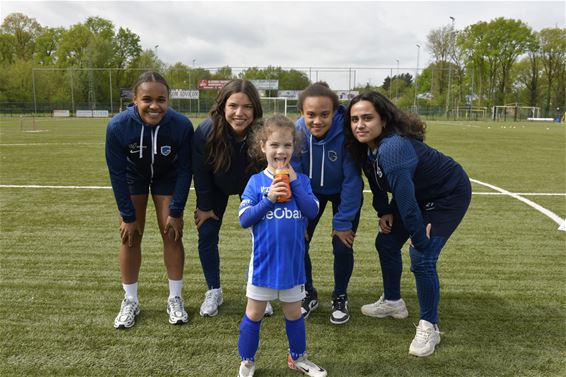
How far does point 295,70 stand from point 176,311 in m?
49.0

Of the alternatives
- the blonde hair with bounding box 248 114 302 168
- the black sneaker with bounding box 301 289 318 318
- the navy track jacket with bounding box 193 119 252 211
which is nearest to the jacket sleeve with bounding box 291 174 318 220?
the blonde hair with bounding box 248 114 302 168

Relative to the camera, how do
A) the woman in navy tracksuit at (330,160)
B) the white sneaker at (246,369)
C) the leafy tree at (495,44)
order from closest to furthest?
the white sneaker at (246,369) → the woman in navy tracksuit at (330,160) → the leafy tree at (495,44)

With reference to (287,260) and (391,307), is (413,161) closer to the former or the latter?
(287,260)

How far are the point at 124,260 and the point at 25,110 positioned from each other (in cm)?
5489

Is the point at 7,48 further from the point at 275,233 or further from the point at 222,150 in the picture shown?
the point at 275,233

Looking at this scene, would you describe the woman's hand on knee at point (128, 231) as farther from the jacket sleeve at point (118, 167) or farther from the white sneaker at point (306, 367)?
the white sneaker at point (306, 367)

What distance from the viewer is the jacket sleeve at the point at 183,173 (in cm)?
321

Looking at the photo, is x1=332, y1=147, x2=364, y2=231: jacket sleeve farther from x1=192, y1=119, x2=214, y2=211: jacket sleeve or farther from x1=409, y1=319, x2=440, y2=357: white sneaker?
x1=192, y1=119, x2=214, y2=211: jacket sleeve

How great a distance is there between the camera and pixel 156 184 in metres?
3.34

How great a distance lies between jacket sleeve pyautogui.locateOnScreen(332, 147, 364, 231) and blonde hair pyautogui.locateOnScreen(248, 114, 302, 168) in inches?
18.6

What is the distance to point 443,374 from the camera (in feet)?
8.74

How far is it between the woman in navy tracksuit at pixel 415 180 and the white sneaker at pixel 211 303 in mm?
1443

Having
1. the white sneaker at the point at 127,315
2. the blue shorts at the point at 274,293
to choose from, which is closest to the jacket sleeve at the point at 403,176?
the blue shorts at the point at 274,293

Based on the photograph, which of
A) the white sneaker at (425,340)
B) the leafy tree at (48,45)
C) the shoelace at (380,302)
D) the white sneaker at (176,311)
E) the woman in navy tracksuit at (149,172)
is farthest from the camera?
the leafy tree at (48,45)
